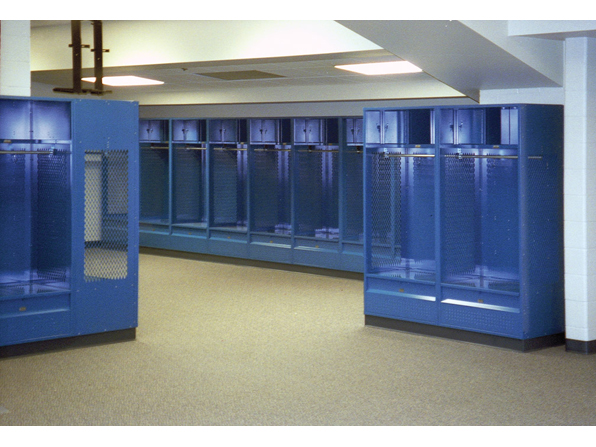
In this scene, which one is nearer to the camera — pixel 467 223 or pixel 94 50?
pixel 467 223

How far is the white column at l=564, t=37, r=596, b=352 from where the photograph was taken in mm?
6402

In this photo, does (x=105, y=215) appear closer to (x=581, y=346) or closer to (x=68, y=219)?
(x=68, y=219)

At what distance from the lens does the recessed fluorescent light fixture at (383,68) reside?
796cm

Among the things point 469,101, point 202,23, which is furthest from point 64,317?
point 469,101

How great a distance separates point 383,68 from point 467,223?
2027 millimetres

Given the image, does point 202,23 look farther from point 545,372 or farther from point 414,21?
Answer: point 545,372

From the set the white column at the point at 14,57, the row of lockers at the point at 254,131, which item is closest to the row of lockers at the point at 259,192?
the row of lockers at the point at 254,131

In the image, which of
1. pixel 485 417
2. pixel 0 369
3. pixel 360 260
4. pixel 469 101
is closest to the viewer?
Answer: pixel 485 417

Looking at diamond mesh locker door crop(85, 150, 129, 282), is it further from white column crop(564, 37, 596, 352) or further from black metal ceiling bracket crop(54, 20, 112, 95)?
white column crop(564, 37, 596, 352)

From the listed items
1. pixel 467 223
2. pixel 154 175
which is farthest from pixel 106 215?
pixel 154 175

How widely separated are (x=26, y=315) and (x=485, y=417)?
3662 mm

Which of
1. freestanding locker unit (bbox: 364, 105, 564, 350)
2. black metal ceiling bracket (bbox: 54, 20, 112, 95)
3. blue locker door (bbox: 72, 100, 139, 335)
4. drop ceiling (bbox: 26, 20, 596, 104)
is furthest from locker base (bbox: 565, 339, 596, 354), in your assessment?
black metal ceiling bracket (bbox: 54, 20, 112, 95)

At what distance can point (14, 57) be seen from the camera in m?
6.60

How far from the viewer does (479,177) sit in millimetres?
7297
